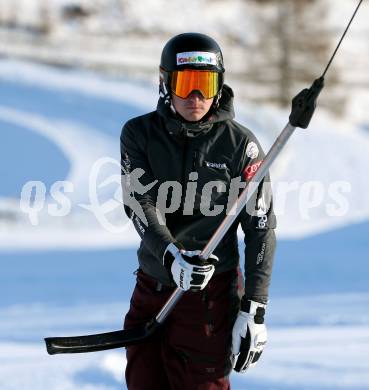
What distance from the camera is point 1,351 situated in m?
6.31

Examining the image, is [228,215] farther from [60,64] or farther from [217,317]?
[60,64]

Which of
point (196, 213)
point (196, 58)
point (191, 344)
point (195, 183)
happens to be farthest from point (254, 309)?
point (196, 58)

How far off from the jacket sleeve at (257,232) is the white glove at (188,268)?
241 mm

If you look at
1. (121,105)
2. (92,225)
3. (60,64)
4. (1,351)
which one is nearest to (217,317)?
(1,351)

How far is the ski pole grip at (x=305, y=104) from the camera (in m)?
3.11

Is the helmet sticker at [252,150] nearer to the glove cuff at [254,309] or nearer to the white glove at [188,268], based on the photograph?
the white glove at [188,268]

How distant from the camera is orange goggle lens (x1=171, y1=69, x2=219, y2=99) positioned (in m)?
3.49

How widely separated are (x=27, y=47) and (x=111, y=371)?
4642 centimetres

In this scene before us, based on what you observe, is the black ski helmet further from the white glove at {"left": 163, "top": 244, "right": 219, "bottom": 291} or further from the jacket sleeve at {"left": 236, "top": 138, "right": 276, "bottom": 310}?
the white glove at {"left": 163, "top": 244, "right": 219, "bottom": 291}

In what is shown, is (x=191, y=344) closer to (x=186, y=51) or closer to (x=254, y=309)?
(x=254, y=309)

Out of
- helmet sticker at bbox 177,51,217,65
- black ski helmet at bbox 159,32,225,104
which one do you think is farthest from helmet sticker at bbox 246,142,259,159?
helmet sticker at bbox 177,51,217,65

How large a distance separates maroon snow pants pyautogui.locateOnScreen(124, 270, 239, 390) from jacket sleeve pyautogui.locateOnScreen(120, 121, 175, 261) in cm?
30

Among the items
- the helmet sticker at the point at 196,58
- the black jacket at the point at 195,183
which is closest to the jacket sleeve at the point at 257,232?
the black jacket at the point at 195,183

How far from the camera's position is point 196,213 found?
358 centimetres
